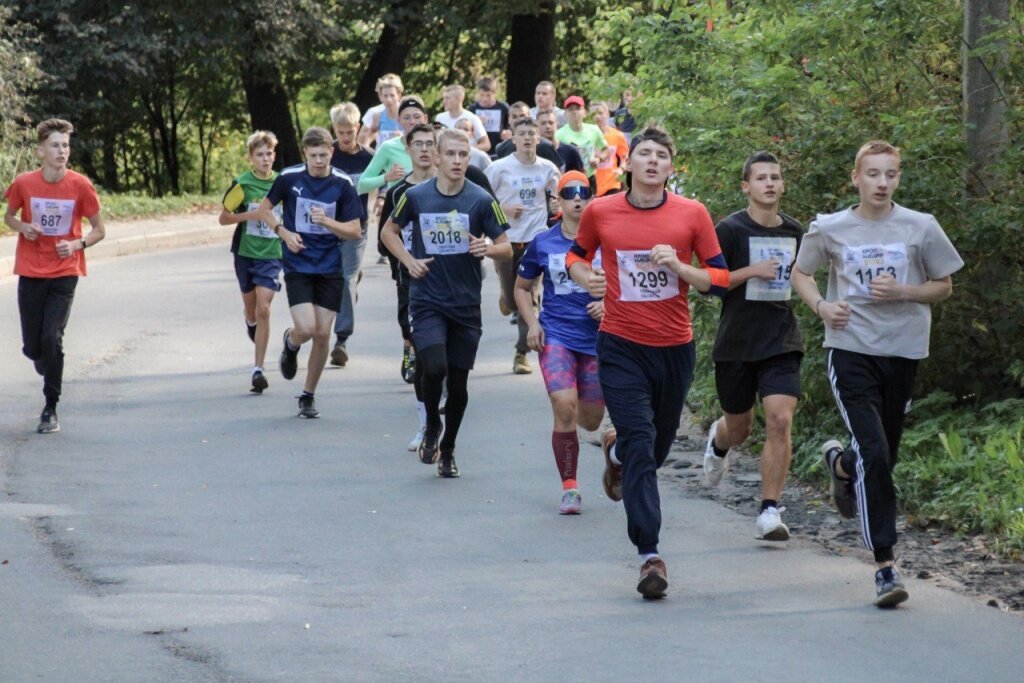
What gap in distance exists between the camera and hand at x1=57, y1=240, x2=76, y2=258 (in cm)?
1126

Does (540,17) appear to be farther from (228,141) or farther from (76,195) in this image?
(76,195)

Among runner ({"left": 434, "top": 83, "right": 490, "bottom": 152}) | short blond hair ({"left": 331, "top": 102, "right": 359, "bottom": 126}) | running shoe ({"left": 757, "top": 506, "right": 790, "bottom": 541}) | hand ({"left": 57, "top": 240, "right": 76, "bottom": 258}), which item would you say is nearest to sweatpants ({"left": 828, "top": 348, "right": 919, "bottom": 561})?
running shoe ({"left": 757, "top": 506, "right": 790, "bottom": 541})

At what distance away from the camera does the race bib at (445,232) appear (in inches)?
396

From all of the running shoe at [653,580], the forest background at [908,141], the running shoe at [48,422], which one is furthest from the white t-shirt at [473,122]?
the running shoe at [653,580]

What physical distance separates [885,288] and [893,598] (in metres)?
1.26

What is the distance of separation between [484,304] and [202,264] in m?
5.74

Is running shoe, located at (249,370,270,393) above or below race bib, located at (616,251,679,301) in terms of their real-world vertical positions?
below

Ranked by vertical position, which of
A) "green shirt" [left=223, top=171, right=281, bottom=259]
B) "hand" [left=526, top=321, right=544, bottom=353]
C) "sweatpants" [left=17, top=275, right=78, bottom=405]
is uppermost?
"green shirt" [left=223, top=171, right=281, bottom=259]

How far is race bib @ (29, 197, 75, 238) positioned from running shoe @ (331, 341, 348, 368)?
3.22m

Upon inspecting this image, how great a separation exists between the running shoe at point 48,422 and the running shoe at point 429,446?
101 inches

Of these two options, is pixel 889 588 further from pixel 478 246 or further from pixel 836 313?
pixel 478 246

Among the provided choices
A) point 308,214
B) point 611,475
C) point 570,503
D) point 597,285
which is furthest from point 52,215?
point 597,285

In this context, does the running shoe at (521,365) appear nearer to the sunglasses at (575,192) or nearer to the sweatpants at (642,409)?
the sunglasses at (575,192)

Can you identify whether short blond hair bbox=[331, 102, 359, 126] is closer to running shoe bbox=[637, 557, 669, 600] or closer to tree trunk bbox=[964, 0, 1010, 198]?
tree trunk bbox=[964, 0, 1010, 198]
